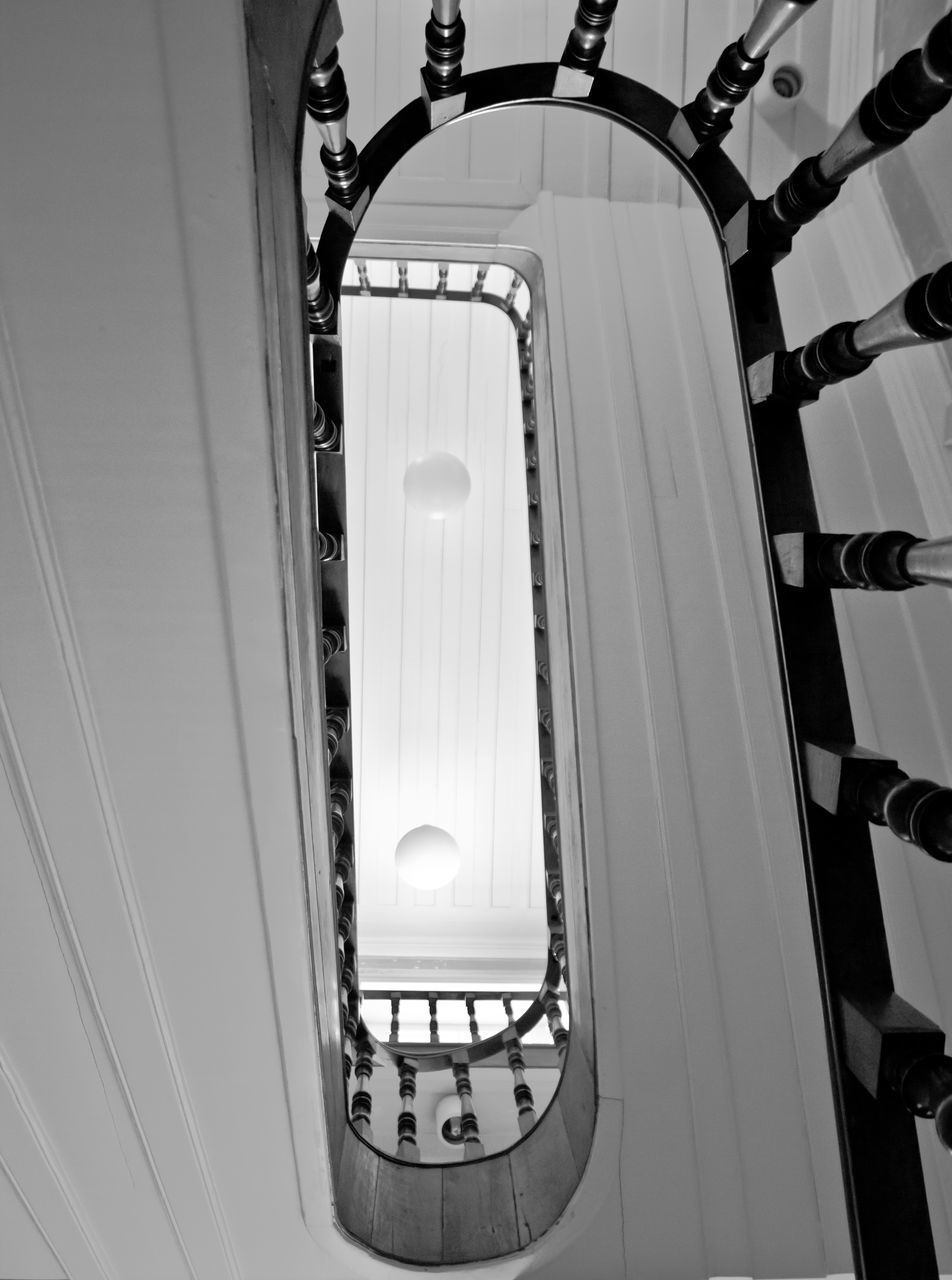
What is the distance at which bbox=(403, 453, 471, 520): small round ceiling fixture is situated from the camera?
164 inches

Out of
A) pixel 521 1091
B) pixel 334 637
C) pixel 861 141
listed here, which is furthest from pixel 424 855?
pixel 861 141

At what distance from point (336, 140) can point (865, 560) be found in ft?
3.54

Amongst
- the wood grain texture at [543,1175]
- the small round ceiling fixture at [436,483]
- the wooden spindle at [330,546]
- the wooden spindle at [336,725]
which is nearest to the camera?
the wooden spindle at [330,546]

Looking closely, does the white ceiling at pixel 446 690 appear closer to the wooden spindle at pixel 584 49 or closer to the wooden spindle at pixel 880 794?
the wooden spindle at pixel 584 49

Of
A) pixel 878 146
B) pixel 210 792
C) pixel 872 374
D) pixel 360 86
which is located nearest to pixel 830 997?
pixel 210 792

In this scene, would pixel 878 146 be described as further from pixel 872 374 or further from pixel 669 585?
pixel 872 374

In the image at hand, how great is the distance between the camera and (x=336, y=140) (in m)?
1.56

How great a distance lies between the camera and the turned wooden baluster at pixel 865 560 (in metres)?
1.16

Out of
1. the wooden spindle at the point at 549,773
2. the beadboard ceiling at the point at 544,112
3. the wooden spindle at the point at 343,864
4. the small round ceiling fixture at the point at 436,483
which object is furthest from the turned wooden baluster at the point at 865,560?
the small round ceiling fixture at the point at 436,483

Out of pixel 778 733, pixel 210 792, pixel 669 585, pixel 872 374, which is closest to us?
pixel 210 792

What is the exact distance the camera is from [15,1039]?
1438 millimetres

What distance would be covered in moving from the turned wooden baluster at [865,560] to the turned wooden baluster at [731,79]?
74 centimetres

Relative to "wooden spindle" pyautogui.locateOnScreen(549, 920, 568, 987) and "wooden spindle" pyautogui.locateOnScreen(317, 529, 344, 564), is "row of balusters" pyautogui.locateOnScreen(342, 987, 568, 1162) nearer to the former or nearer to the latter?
"wooden spindle" pyautogui.locateOnScreen(549, 920, 568, 987)

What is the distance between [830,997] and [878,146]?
1180 millimetres
